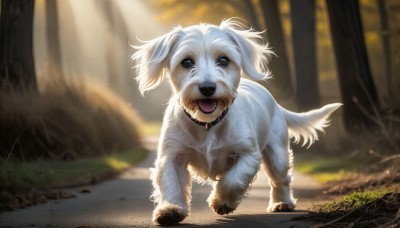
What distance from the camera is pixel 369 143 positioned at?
11.9 meters

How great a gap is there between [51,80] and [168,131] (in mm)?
7117

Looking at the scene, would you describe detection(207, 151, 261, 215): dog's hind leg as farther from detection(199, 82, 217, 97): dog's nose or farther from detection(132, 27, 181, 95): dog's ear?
detection(132, 27, 181, 95): dog's ear

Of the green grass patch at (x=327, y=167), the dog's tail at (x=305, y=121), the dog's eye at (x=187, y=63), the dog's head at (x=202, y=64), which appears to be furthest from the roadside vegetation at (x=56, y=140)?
the green grass patch at (x=327, y=167)

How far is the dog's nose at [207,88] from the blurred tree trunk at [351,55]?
829 centimetres

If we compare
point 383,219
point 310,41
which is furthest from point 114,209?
point 310,41

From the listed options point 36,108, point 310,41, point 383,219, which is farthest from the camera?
point 310,41

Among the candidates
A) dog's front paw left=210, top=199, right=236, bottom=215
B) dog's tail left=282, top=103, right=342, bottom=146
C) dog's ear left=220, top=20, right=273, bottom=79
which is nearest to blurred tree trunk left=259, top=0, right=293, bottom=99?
dog's tail left=282, top=103, right=342, bottom=146

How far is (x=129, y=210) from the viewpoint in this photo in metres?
7.25

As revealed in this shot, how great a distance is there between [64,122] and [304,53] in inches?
264

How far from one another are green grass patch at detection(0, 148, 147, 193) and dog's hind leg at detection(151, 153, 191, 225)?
8.62ft

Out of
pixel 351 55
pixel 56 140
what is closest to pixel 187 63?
pixel 56 140

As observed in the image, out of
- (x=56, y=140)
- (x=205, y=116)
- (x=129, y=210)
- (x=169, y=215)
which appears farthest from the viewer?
(x=56, y=140)

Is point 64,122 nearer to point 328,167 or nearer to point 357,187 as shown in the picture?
point 328,167

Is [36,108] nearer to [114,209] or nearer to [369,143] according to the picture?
[114,209]
